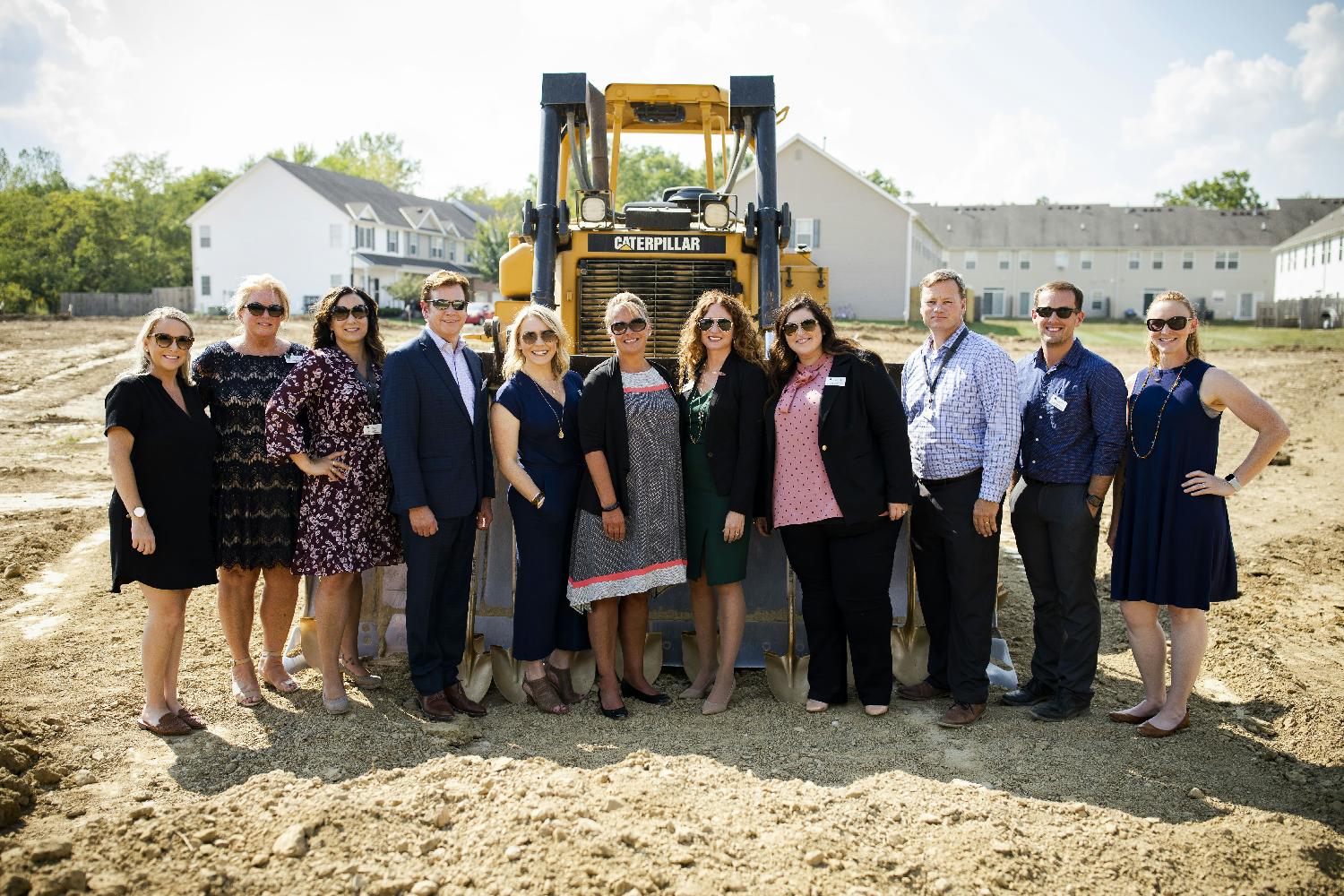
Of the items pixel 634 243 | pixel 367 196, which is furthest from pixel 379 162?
pixel 634 243

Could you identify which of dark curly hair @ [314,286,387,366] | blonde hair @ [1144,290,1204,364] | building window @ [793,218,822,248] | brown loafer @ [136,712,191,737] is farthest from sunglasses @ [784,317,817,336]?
building window @ [793,218,822,248]

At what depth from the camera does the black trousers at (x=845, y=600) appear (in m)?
4.82

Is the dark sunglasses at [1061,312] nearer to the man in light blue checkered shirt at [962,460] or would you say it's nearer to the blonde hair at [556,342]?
the man in light blue checkered shirt at [962,460]

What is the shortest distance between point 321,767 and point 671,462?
6.50 ft

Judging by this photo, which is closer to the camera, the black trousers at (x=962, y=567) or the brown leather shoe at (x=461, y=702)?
the black trousers at (x=962, y=567)

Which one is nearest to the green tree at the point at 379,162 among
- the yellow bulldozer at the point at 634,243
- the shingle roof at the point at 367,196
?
the shingle roof at the point at 367,196

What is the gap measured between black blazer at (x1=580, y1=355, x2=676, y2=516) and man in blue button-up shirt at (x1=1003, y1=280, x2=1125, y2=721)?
1912 millimetres

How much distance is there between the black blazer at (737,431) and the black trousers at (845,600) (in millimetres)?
315

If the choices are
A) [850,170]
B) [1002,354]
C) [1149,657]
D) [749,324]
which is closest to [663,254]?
[749,324]

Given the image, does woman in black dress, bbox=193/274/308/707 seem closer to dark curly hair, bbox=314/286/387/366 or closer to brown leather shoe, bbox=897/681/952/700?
dark curly hair, bbox=314/286/387/366

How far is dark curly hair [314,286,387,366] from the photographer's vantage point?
4758mm

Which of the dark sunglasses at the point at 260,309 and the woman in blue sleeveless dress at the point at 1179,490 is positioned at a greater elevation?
the dark sunglasses at the point at 260,309

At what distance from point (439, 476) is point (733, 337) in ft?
4.91

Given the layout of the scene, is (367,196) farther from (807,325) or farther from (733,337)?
(807,325)
